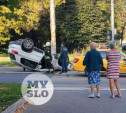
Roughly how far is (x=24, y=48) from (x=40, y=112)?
9.96 m

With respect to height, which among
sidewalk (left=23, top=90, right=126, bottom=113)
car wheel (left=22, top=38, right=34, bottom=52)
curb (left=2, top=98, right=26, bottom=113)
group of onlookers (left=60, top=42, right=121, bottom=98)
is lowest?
sidewalk (left=23, top=90, right=126, bottom=113)

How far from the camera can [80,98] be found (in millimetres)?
8938

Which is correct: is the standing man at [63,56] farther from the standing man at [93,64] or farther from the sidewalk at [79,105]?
the standing man at [93,64]

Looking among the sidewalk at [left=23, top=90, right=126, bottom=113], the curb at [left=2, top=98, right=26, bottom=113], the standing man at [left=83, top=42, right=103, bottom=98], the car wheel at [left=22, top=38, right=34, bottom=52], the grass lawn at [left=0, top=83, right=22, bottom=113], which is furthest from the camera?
the car wheel at [left=22, top=38, right=34, bottom=52]

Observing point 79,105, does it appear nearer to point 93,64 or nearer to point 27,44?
point 93,64

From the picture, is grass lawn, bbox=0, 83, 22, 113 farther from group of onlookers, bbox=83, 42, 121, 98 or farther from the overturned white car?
the overturned white car

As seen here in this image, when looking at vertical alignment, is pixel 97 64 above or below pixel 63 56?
below

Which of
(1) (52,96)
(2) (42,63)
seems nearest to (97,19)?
(2) (42,63)

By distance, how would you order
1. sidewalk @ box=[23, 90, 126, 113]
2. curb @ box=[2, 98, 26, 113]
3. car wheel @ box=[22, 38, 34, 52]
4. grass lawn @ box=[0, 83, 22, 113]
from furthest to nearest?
car wheel @ box=[22, 38, 34, 52], grass lawn @ box=[0, 83, 22, 113], sidewalk @ box=[23, 90, 126, 113], curb @ box=[2, 98, 26, 113]

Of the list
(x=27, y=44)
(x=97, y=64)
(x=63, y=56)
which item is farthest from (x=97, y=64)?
(x=27, y=44)

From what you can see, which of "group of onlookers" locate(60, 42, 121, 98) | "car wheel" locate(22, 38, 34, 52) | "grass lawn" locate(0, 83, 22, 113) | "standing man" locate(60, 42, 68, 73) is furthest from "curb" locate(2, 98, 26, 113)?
"standing man" locate(60, 42, 68, 73)

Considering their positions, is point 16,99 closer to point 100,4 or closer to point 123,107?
point 123,107

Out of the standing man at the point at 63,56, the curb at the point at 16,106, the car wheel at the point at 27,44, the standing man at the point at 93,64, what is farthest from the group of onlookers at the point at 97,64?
the car wheel at the point at 27,44

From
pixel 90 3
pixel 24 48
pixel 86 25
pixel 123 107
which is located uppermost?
pixel 90 3
